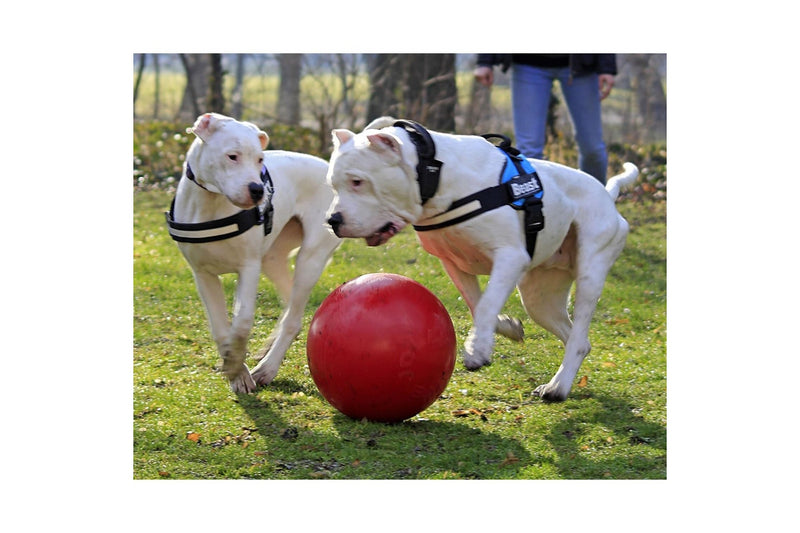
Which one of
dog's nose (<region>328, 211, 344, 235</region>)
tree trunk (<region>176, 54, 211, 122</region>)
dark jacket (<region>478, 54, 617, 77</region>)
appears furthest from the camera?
tree trunk (<region>176, 54, 211, 122</region>)

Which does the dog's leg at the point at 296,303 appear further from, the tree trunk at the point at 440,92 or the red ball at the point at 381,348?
the tree trunk at the point at 440,92

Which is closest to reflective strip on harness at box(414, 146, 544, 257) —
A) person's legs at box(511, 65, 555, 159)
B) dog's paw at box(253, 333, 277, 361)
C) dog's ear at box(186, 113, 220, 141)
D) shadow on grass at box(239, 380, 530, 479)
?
shadow on grass at box(239, 380, 530, 479)

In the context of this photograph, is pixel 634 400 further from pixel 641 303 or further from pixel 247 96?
pixel 247 96

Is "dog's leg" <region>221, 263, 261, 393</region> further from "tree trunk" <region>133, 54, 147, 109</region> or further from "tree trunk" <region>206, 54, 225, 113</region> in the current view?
"tree trunk" <region>133, 54, 147, 109</region>

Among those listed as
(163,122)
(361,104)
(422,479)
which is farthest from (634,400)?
(163,122)

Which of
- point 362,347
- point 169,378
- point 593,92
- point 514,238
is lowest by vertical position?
point 169,378

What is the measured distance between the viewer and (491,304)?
5.25 metres

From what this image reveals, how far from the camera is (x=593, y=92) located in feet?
28.7

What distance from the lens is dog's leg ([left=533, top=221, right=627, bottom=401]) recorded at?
606 cm

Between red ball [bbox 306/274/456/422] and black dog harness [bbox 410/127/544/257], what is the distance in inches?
18.1

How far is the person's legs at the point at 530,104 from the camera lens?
8.28m

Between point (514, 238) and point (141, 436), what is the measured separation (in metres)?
2.45

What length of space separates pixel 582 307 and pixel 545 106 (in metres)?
2.92

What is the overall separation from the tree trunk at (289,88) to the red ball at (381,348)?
12695 mm
